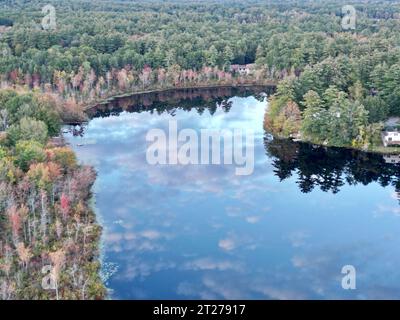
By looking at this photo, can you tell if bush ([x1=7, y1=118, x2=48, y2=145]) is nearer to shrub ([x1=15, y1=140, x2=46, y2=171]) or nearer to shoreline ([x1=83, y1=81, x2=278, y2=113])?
shrub ([x1=15, y1=140, x2=46, y2=171])

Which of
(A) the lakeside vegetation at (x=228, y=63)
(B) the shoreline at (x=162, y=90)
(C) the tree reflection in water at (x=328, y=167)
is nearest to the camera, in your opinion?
(C) the tree reflection in water at (x=328, y=167)

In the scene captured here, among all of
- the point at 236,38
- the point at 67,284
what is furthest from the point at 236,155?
the point at 236,38

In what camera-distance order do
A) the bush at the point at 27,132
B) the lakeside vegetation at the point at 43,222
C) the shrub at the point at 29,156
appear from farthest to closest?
1. the bush at the point at 27,132
2. the shrub at the point at 29,156
3. the lakeside vegetation at the point at 43,222

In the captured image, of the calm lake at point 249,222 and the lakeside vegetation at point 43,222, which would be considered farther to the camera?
the calm lake at point 249,222

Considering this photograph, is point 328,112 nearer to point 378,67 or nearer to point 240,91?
point 378,67
